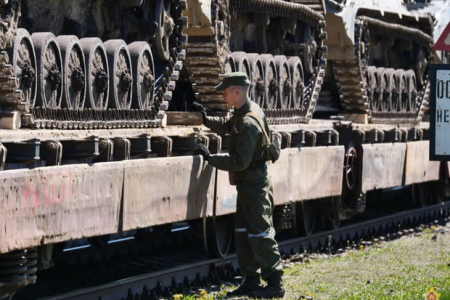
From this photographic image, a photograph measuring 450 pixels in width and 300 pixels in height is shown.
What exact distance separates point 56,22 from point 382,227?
292 inches

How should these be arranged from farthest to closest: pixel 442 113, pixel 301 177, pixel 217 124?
pixel 301 177 → pixel 217 124 → pixel 442 113

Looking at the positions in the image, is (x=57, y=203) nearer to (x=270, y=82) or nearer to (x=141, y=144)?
(x=141, y=144)

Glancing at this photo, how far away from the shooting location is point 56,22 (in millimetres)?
11805

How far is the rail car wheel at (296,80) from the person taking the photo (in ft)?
56.0

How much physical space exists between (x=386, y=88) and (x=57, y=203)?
13152 millimetres

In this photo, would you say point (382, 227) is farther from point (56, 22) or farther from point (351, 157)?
point (56, 22)

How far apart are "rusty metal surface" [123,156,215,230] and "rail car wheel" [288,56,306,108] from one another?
501 cm

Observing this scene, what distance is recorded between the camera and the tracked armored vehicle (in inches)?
770

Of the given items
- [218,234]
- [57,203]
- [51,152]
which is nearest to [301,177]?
[218,234]

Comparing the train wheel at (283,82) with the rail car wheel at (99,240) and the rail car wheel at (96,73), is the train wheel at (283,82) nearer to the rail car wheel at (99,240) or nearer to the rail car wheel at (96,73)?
the rail car wheel at (99,240)

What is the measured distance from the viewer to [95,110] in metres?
11.3

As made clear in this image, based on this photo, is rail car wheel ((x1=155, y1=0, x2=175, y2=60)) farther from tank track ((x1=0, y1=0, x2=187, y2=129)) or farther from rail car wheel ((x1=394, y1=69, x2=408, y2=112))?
rail car wheel ((x1=394, y1=69, x2=408, y2=112))

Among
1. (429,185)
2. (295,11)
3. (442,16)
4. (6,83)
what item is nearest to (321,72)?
(295,11)

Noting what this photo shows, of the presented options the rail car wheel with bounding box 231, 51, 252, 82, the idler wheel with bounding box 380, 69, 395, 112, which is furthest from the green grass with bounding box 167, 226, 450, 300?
the idler wheel with bounding box 380, 69, 395, 112
